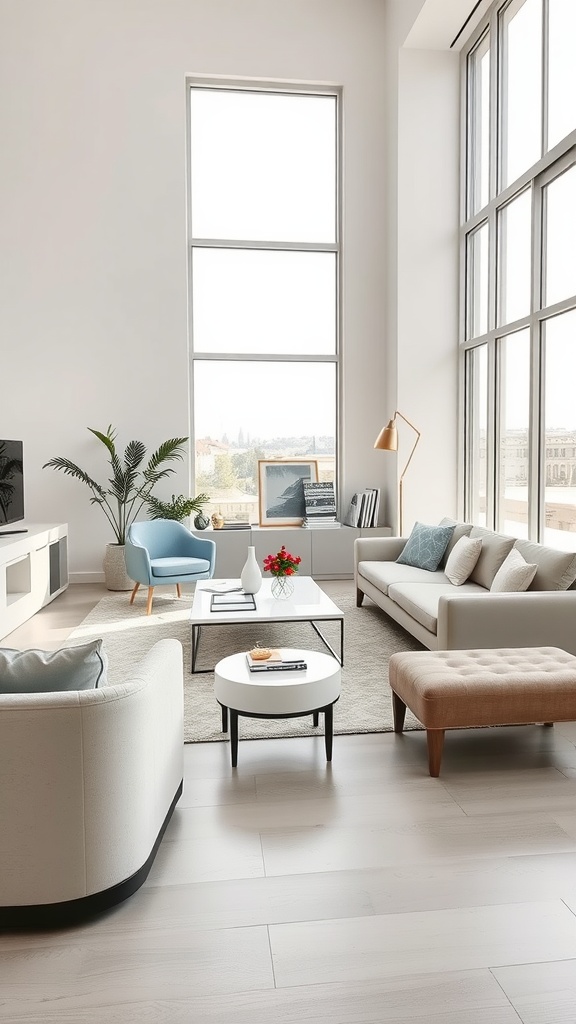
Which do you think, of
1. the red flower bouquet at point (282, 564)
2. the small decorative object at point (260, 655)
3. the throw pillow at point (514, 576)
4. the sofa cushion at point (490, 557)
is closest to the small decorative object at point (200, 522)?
the red flower bouquet at point (282, 564)

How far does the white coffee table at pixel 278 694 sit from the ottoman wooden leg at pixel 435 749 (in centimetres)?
40

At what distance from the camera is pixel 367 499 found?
24.0ft

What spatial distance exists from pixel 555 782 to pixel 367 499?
15.4 feet

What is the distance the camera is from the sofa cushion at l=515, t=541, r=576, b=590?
390 centimetres

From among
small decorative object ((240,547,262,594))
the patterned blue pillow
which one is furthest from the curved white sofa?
the patterned blue pillow

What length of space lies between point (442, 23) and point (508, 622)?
223 inches

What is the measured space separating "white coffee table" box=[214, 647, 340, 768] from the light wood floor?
235 millimetres

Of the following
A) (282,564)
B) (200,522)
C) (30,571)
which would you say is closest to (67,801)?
(282,564)

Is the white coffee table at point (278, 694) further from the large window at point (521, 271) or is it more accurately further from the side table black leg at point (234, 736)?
the large window at point (521, 271)

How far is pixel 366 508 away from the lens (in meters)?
7.32

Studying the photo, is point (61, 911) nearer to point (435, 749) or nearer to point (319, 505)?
point (435, 749)

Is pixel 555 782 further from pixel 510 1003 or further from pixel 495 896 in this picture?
pixel 510 1003

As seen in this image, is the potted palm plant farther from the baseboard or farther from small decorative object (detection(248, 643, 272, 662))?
small decorative object (detection(248, 643, 272, 662))

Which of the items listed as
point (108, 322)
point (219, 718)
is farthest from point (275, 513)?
point (219, 718)
